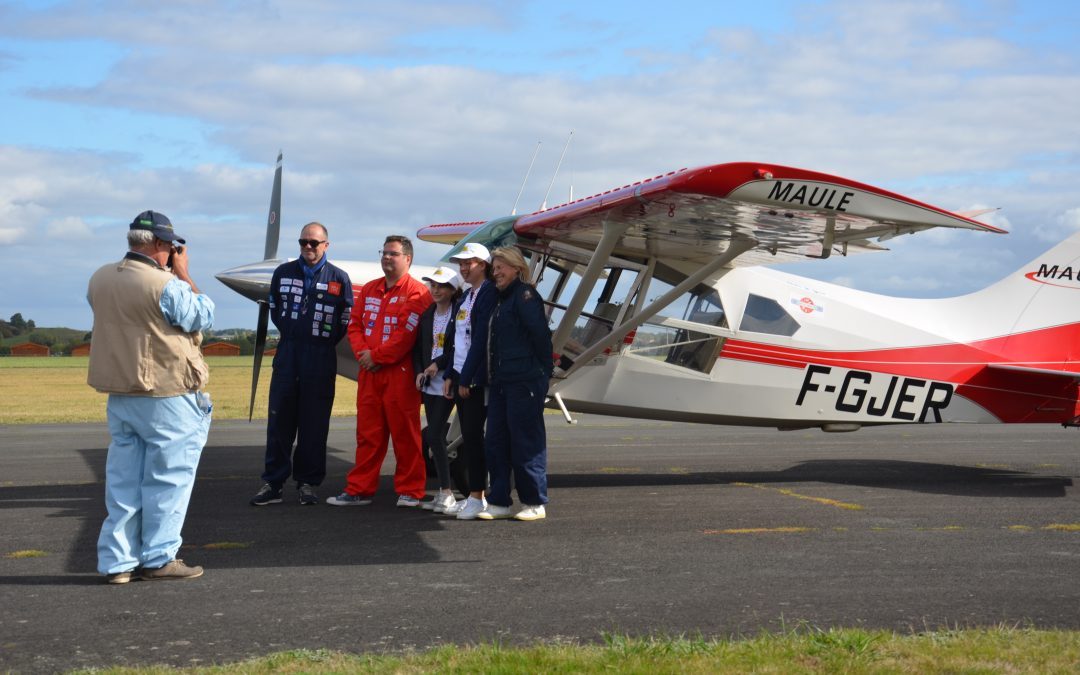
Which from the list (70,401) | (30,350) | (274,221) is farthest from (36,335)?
(274,221)

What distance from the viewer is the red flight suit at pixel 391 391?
25.2ft

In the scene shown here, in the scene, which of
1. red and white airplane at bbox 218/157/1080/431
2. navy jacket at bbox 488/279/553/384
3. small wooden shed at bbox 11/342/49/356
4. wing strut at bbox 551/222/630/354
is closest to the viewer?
navy jacket at bbox 488/279/553/384

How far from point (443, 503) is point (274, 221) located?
4437mm

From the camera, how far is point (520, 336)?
6980 mm

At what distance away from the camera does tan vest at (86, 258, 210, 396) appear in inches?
199

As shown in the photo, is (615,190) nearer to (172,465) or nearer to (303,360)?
(303,360)

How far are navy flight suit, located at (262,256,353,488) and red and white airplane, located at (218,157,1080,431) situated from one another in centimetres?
156

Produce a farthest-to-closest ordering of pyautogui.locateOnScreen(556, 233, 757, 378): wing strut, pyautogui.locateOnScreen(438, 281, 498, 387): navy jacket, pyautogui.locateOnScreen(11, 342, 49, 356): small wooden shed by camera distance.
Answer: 1. pyautogui.locateOnScreen(11, 342, 49, 356): small wooden shed
2. pyautogui.locateOnScreen(556, 233, 757, 378): wing strut
3. pyautogui.locateOnScreen(438, 281, 498, 387): navy jacket

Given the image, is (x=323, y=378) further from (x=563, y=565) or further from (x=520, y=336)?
(x=563, y=565)

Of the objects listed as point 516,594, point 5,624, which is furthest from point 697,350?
point 5,624

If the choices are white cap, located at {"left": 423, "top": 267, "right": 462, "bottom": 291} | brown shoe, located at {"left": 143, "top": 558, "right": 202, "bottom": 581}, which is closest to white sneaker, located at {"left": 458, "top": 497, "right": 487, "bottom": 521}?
white cap, located at {"left": 423, "top": 267, "right": 462, "bottom": 291}

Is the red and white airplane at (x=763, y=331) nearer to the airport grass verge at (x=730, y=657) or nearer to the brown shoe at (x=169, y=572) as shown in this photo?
the brown shoe at (x=169, y=572)

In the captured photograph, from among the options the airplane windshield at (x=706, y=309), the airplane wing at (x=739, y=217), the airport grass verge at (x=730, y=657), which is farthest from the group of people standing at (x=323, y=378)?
the airplane windshield at (x=706, y=309)

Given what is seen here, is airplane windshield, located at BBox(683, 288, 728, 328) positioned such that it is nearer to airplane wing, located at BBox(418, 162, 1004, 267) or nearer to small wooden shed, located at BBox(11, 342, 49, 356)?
airplane wing, located at BBox(418, 162, 1004, 267)
